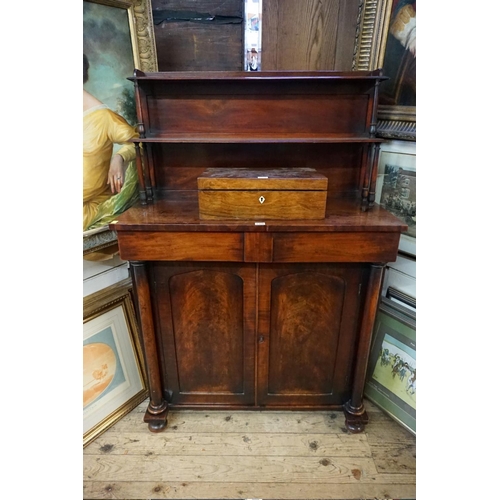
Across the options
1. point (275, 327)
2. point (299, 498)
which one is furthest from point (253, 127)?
point (299, 498)

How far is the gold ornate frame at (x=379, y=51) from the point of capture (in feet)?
4.90

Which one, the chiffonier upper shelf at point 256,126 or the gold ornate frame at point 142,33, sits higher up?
the gold ornate frame at point 142,33

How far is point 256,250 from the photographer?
129cm

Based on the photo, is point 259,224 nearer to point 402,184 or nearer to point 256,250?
point 256,250

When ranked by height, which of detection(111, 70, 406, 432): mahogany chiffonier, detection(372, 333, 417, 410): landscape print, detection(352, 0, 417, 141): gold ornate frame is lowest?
detection(372, 333, 417, 410): landscape print

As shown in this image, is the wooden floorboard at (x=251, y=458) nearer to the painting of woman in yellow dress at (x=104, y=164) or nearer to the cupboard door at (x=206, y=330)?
the cupboard door at (x=206, y=330)

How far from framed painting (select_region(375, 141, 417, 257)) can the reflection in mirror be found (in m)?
0.76

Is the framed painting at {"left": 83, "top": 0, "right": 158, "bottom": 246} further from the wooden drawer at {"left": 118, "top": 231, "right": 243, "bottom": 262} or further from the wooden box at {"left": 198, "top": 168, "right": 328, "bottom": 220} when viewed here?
the wooden box at {"left": 198, "top": 168, "right": 328, "bottom": 220}

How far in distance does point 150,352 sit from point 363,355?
977 mm

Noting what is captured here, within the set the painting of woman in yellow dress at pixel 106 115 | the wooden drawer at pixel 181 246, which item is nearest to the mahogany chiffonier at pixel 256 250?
the wooden drawer at pixel 181 246

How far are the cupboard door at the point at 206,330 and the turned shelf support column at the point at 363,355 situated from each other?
488mm

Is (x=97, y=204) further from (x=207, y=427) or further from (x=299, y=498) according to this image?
(x=299, y=498)

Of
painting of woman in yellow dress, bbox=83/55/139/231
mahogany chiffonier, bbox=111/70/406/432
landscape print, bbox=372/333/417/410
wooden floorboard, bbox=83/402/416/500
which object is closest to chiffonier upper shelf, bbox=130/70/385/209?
mahogany chiffonier, bbox=111/70/406/432

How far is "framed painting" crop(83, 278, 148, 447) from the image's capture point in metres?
1.59
